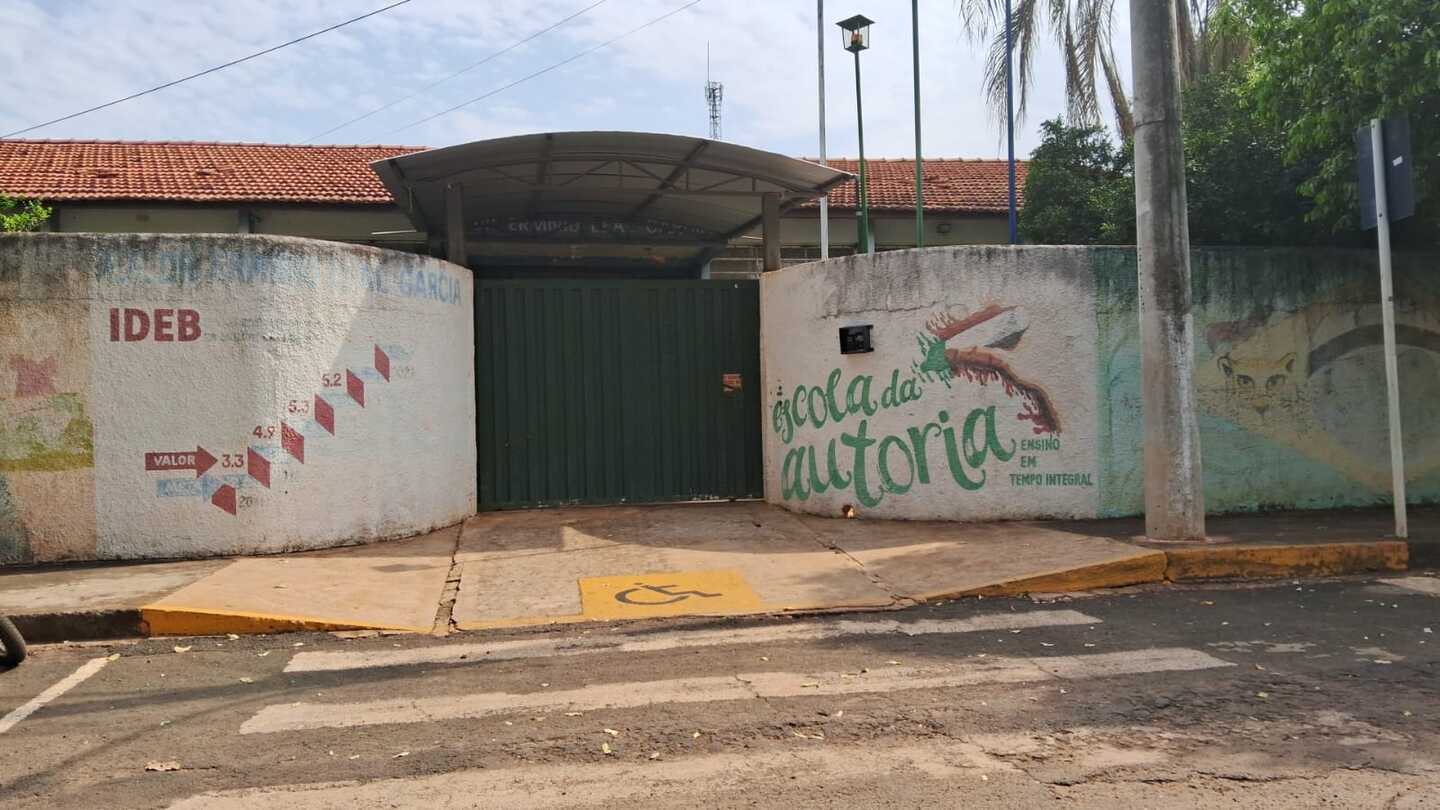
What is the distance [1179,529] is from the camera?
7680mm

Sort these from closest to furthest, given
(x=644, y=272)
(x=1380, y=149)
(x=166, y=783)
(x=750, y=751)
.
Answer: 1. (x=166, y=783)
2. (x=750, y=751)
3. (x=1380, y=149)
4. (x=644, y=272)

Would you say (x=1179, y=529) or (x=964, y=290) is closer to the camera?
(x=1179, y=529)

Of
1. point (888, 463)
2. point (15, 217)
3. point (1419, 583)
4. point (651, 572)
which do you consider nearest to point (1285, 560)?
point (1419, 583)

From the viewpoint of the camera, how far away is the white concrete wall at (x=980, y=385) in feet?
29.0

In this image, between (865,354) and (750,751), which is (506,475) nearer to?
(865,354)

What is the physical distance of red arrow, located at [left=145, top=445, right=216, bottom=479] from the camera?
790 centimetres

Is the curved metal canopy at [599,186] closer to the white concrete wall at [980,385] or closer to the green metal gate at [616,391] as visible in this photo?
the green metal gate at [616,391]

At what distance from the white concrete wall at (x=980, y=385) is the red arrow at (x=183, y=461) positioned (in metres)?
5.34

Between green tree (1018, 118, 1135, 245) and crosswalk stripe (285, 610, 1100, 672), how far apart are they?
24.7 feet

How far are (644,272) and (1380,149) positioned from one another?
11.0 m

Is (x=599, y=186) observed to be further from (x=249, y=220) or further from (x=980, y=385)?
(x=249, y=220)

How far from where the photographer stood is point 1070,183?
1321cm

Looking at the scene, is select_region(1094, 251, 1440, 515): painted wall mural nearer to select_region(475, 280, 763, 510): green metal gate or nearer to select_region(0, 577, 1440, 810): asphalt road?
select_region(0, 577, 1440, 810): asphalt road

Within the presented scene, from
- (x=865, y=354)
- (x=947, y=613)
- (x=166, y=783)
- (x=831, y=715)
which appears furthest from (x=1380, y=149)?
(x=166, y=783)
